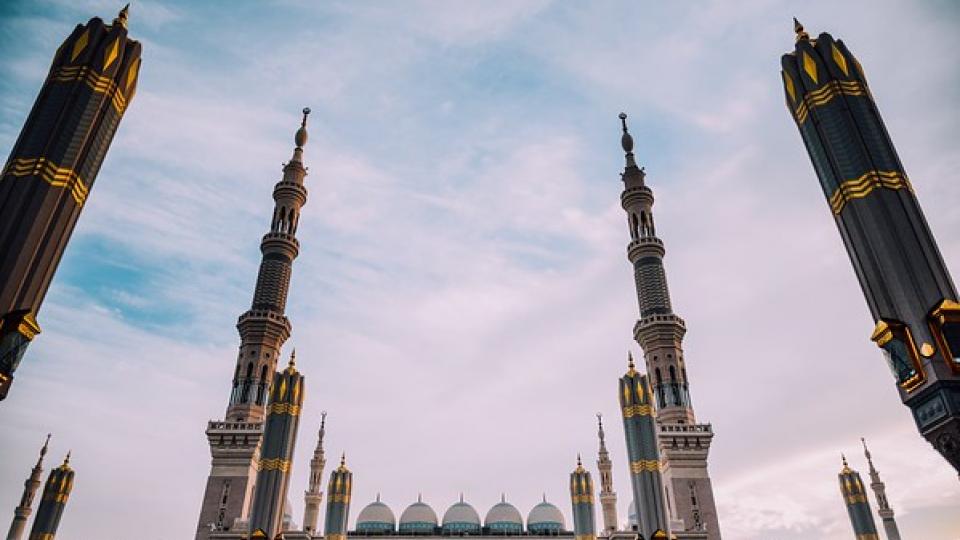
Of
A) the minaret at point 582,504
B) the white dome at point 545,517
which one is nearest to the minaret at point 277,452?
the minaret at point 582,504

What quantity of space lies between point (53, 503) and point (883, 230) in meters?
59.6

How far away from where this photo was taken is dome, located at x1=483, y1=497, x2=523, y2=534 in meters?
85.8

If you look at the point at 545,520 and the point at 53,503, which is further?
the point at 545,520

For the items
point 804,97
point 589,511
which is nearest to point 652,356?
point 589,511

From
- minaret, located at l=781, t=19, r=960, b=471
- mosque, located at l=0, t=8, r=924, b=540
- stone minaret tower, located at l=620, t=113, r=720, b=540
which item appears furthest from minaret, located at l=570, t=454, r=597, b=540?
minaret, located at l=781, t=19, r=960, b=471

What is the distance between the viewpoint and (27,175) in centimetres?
2330

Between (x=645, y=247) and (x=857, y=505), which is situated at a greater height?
(x=645, y=247)

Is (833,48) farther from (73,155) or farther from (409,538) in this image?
(409,538)

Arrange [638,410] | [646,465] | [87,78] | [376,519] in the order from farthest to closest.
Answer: [376,519], [638,410], [646,465], [87,78]

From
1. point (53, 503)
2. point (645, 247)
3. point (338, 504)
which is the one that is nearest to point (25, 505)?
point (53, 503)

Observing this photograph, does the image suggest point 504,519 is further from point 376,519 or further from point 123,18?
point 123,18

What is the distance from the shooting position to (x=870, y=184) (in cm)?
2306

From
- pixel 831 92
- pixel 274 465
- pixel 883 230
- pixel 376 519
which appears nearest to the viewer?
pixel 883 230

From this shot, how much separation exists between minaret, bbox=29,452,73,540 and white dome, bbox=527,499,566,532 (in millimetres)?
54819
